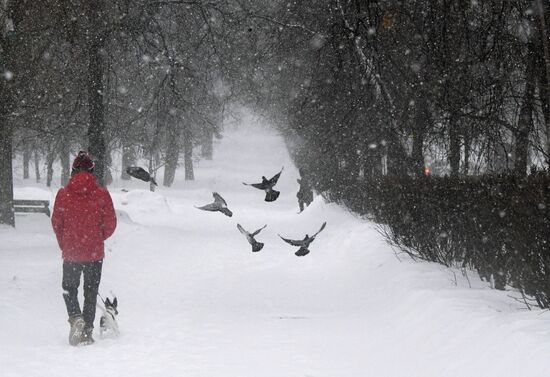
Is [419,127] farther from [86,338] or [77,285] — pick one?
[86,338]

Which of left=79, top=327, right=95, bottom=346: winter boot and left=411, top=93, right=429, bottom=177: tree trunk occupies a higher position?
left=411, top=93, right=429, bottom=177: tree trunk

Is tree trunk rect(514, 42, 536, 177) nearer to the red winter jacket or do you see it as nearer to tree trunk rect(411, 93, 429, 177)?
tree trunk rect(411, 93, 429, 177)

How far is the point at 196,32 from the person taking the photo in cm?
1530

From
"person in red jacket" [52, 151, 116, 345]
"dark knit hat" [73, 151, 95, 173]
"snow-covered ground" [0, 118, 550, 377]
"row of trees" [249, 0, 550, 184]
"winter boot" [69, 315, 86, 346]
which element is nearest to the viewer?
"snow-covered ground" [0, 118, 550, 377]

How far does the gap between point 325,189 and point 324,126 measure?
5.80m

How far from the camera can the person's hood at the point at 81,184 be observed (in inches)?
259

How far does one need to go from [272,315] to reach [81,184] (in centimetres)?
300

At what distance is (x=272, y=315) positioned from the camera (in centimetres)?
812

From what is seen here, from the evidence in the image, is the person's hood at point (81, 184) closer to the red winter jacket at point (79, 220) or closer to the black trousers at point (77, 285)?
the red winter jacket at point (79, 220)

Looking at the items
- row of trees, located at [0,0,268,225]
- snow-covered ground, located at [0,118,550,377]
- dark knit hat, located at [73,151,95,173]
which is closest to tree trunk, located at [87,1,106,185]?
row of trees, located at [0,0,268,225]

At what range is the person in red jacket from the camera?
21.4ft

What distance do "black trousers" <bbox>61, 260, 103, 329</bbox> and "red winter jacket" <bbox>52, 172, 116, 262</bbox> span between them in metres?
0.09

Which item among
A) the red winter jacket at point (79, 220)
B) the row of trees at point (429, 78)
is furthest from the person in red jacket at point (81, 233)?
the row of trees at point (429, 78)

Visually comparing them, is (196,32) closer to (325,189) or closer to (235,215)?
(325,189)
